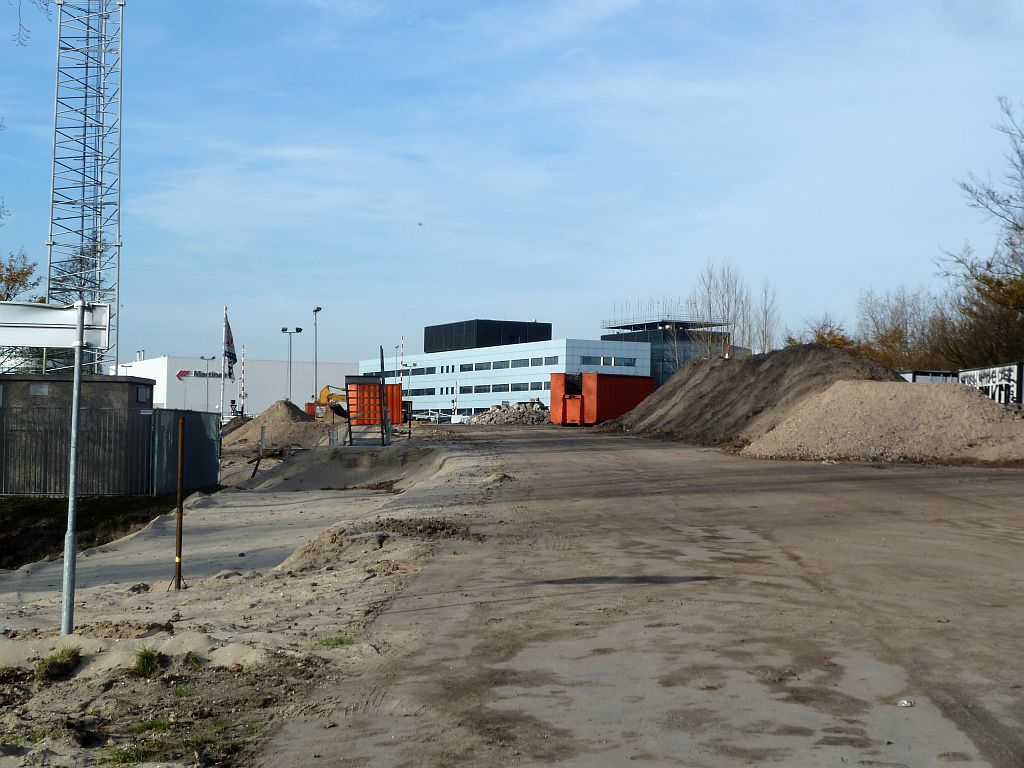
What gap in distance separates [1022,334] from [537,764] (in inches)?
1590

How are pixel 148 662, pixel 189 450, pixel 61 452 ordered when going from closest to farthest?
pixel 148 662 → pixel 61 452 → pixel 189 450

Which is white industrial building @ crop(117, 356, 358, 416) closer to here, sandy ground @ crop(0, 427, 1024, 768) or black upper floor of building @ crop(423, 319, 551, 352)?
black upper floor of building @ crop(423, 319, 551, 352)

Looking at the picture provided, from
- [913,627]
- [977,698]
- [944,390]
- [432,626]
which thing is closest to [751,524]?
[913,627]

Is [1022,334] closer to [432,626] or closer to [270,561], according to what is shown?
[270,561]

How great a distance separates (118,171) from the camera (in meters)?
50.0

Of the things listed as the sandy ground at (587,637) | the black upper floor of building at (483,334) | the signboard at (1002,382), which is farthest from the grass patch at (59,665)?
the black upper floor of building at (483,334)

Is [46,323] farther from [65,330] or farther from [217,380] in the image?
[217,380]

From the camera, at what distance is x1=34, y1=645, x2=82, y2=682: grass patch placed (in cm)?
595

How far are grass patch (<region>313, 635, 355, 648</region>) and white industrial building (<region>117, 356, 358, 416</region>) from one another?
100 m

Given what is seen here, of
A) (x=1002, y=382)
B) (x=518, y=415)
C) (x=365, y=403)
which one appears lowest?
(x=518, y=415)

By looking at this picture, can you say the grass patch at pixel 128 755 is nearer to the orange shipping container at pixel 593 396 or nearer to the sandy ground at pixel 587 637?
the sandy ground at pixel 587 637

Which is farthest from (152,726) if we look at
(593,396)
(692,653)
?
(593,396)

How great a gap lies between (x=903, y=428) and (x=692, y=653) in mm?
23321

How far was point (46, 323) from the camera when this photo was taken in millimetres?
7574
